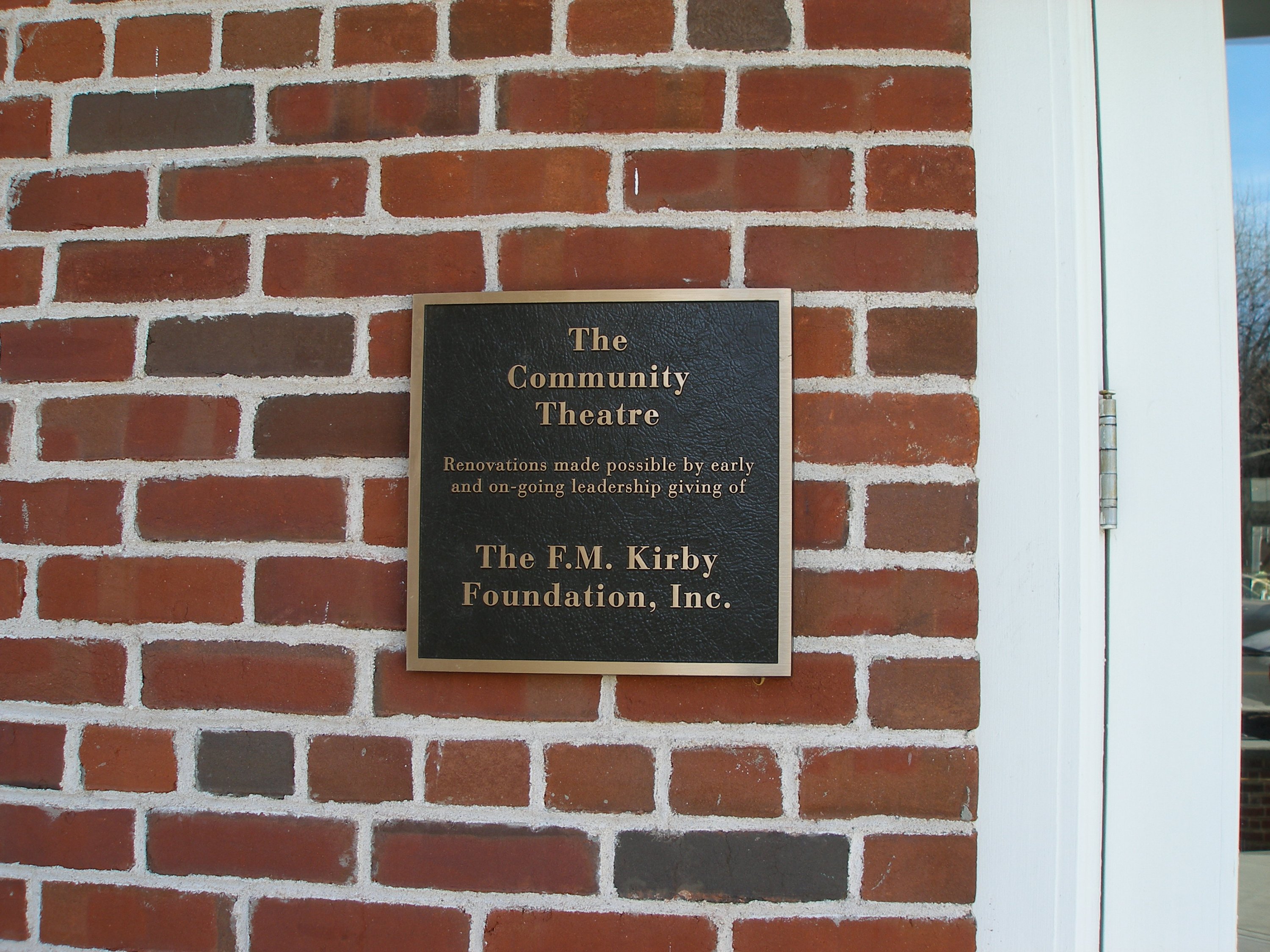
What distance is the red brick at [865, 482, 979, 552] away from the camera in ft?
4.06

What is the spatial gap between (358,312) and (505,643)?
1.89 ft

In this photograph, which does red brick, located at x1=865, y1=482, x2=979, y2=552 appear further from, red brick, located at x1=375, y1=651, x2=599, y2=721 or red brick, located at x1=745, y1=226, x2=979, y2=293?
red brick, located at x1=375, y1=651, x2=599, y2=721

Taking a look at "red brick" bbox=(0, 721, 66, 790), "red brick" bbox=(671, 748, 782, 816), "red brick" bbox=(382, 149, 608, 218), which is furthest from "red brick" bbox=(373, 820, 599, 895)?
"red brick" bbox=(382, 149, 608, 218)

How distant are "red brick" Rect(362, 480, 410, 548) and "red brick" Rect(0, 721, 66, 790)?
60cm

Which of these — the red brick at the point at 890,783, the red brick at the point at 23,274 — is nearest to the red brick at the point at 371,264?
the red brick at the point at 23,274

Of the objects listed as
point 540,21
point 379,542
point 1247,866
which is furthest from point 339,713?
point 1247,866

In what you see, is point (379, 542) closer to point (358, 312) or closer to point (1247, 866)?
point (358, 312)

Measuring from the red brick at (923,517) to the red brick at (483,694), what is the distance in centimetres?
49

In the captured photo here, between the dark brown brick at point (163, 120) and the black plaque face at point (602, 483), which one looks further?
the dark brown brick at point (163, 120)

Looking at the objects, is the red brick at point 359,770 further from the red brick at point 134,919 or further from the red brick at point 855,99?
the red brick at point 855,99

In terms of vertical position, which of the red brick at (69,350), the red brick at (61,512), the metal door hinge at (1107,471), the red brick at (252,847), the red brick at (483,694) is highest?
the red brick at (69,350)

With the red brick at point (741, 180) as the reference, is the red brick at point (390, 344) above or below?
Answer: below

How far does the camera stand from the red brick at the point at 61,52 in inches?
55.0

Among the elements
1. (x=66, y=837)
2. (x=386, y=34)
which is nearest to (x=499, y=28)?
(x=386, y=34)
